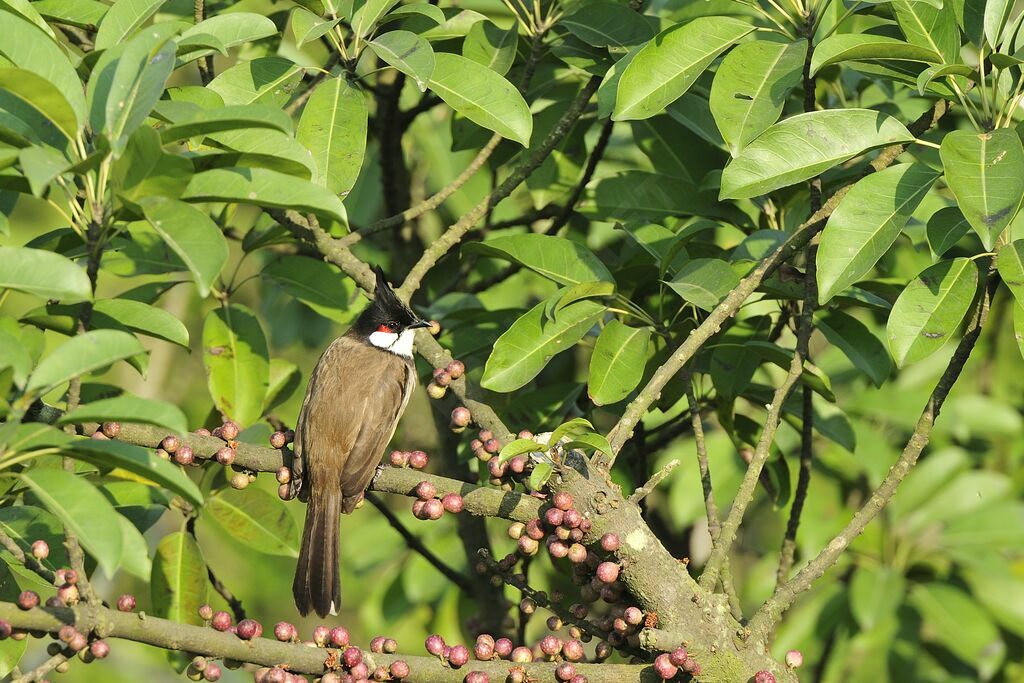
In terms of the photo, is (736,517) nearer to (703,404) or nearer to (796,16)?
(703,404)

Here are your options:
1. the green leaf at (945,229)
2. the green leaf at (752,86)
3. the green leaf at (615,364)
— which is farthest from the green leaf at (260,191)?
the green leaf at (945,229)

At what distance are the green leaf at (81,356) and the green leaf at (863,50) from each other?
1.42 metres

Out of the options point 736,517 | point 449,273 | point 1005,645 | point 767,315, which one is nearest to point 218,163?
point 736,517

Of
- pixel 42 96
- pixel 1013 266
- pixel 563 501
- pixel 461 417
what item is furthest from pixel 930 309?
pixel 42 96

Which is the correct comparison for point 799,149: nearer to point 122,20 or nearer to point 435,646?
point 435,646

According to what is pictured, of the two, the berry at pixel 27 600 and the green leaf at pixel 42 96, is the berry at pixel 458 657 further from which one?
the green leaf at pixel 42 96

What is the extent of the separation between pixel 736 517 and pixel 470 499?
0.56 m

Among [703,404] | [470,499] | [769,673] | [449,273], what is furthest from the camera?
[449,273]

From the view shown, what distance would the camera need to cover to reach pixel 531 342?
2.46 meters

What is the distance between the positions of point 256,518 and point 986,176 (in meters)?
2.07

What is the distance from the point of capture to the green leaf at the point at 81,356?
1685mm

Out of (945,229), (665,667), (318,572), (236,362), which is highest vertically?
(945,229)

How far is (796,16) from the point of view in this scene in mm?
2547

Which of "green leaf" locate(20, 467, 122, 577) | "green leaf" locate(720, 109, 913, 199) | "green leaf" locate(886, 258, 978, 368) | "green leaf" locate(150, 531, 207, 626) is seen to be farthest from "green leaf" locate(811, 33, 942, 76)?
"green leaf" locate(150, 531, 207, 626)
